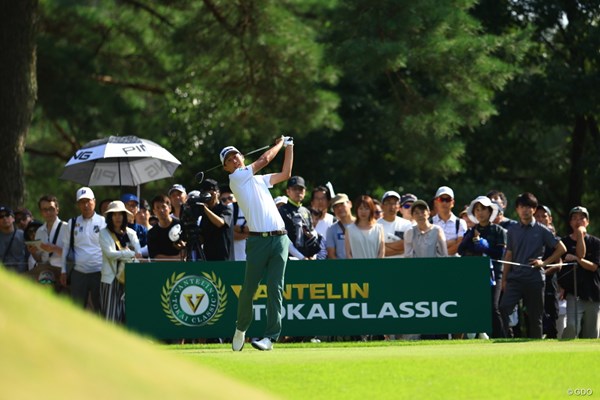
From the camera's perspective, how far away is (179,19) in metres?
26.2

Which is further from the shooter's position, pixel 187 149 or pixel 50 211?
pixel 187 149

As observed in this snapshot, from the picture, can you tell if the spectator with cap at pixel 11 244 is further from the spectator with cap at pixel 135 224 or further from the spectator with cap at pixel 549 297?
the spectator with cap at pixel 549 297

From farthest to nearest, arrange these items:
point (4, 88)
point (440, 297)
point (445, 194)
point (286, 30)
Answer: point (286, 30) → point (4, 88) → point (445, 194) → point (440, 297)

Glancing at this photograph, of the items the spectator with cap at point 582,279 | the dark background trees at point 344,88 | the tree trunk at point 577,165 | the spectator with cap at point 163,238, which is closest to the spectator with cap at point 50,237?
the spectator with cap at point 163,238

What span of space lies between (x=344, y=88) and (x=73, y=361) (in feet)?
90.0

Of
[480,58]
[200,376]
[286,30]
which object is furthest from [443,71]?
[200,376]

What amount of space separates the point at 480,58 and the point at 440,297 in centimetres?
955

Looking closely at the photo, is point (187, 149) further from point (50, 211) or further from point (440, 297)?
point (440, 297)

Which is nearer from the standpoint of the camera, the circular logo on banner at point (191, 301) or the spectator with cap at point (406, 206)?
the circular logo on banner at point (191, 301)

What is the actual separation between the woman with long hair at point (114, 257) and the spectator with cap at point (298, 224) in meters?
1.93

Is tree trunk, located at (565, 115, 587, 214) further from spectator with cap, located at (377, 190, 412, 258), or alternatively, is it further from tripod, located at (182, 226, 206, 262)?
tripod, located at (182, 226, 206, 262)

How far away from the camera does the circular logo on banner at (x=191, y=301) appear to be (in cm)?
1494

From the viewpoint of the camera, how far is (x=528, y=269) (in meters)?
15.1

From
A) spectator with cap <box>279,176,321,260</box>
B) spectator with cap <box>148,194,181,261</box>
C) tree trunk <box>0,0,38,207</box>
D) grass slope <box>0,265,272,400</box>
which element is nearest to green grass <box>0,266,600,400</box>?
grass slope <box>0,265,272,400</box>
